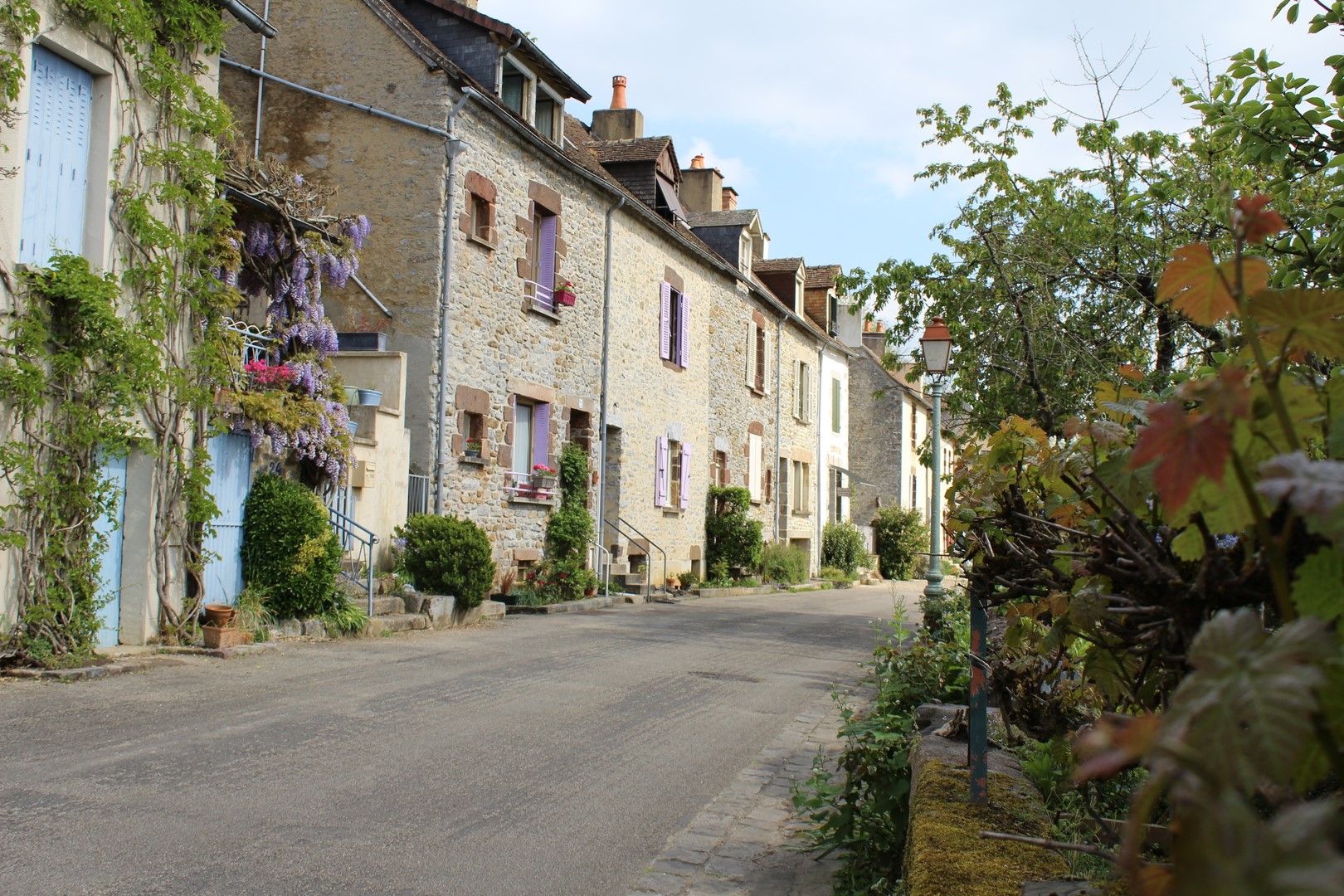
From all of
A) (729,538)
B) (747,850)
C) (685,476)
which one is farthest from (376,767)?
(729,538)

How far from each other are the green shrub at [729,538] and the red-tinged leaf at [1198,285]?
24.0 m

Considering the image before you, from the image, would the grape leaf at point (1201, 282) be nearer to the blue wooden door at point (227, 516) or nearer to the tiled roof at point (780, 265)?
the blue wooden door at point (227, 516)

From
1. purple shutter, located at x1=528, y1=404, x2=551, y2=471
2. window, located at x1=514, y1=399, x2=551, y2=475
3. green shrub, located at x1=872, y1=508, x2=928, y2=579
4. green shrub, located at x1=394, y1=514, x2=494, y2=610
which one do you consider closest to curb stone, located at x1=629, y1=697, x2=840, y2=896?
green shrub, located at x1=394, y1=514, x2=494, y2=610

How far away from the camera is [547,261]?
18.4 meters

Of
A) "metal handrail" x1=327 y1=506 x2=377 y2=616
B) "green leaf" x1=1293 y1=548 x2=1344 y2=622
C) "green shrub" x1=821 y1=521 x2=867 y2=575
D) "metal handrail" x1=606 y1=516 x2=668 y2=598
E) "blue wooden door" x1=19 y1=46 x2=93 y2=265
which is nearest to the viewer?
"green leaf" x1=1293 y1=548 x2=1344 y2=622

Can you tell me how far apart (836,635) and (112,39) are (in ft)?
35.0

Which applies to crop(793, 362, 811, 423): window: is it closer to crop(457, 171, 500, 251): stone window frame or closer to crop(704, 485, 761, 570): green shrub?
crop(704, 485, 761, 570): green shrub

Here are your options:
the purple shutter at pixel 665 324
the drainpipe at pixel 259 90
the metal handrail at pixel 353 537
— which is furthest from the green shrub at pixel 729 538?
the drainpipe at pixel 259 90

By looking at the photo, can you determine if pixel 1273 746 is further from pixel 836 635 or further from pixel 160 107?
pixel 836 635

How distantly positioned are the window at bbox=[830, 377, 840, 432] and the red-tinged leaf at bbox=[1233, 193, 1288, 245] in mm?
34103

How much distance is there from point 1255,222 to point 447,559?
13.4m

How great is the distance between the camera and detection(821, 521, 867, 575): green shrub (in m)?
33.7

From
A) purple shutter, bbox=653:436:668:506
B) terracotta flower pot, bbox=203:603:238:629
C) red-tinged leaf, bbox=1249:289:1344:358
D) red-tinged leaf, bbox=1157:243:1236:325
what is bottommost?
terracotta flower pot, bbox=203:603:238:629

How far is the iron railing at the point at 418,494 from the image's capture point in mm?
15336
